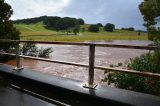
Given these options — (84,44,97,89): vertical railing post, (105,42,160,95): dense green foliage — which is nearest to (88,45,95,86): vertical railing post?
(84,44,97,89): vertical railing post

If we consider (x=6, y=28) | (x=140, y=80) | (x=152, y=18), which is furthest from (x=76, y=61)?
(x=152, y=18)

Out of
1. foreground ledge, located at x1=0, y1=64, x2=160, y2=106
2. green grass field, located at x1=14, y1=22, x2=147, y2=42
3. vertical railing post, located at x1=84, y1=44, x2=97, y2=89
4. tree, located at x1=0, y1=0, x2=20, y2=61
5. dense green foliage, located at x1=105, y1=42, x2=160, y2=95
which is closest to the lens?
foreground ledge, located at x1=0, y1=64, x2=160, y2=106

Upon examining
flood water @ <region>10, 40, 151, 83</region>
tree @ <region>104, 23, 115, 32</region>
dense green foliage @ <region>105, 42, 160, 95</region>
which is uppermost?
tree @ <region>104, 23, 115, 32</region>

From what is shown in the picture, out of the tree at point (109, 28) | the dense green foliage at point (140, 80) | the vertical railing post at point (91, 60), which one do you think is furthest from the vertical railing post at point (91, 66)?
the tree at point (109, 28)

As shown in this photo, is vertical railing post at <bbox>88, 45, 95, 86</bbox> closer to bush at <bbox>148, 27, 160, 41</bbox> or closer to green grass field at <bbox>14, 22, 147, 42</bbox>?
bush at <bbox>148, 27, 160, 41</bbox>

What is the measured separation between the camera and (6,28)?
2002 cm

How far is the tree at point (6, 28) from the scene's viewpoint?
A: 1927 centimetres

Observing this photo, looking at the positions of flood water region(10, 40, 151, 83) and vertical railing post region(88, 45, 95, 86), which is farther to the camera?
flood water region(10, 40, 151, 83)

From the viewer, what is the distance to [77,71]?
49.5ft

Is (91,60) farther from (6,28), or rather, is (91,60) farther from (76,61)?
(6,28)

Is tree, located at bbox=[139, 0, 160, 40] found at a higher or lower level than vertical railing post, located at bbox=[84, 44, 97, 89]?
higher

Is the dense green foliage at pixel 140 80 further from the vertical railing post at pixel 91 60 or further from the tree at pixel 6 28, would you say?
the tree at pixel 6 28

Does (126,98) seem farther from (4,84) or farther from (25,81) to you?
(4,84)

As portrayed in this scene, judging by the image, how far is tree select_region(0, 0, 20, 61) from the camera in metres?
19.3
